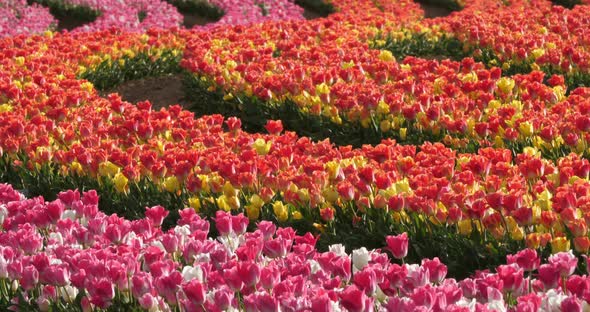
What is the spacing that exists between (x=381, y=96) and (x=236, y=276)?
13.5 ft

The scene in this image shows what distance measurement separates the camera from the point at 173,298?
3.54 meters

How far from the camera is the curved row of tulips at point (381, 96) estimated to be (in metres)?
6.39

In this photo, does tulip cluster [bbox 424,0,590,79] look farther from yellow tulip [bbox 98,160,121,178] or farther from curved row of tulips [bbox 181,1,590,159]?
yellow tulip [bbox 98,160,121,178]

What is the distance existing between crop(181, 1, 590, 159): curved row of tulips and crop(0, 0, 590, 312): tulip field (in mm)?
19

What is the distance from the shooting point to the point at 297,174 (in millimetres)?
5371

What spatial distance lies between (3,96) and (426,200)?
188 inches

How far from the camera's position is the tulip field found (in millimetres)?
3576

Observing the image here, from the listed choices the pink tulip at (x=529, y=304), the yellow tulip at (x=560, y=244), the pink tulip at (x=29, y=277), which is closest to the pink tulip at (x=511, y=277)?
the pink tulip at (x=529, y=304)

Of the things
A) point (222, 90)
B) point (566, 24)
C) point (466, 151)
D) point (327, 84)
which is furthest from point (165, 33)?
point (466, 151)

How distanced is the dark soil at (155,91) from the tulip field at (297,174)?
57 millimetres

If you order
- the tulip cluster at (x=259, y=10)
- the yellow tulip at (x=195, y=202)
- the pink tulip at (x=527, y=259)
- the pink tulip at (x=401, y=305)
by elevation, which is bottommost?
the tulip cluster at (x=259, y=10)

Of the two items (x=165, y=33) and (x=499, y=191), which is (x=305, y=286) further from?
(x=165, y=33)

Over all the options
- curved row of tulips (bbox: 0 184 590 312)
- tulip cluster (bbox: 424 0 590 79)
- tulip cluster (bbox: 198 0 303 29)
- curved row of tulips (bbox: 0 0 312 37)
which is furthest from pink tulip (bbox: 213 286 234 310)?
tulip cluster (bbox: 198 0 303 29)

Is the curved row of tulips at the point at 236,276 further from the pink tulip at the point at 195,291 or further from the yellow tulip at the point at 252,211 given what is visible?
the yellow tulip at the point at 252,211
